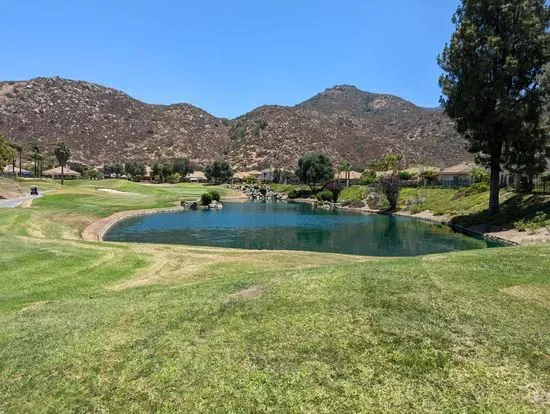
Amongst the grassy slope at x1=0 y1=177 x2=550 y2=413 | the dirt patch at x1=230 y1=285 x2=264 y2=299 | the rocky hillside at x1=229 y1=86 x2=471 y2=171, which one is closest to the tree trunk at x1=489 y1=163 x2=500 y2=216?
the grassy slope at x1=0 y1=177 x2=550 y2=413

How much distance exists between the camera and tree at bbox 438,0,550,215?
3938 cm

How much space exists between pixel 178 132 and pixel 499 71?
151507 millimetres

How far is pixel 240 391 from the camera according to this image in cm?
675

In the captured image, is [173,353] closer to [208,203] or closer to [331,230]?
[331,230]

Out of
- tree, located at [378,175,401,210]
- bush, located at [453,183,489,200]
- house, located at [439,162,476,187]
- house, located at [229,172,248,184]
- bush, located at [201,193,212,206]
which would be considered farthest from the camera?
house, located at [229,172,248,184]

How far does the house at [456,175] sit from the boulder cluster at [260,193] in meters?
36.9

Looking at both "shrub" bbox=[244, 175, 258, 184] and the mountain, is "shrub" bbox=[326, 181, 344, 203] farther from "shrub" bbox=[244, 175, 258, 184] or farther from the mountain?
the mountain

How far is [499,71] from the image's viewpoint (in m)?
40.6

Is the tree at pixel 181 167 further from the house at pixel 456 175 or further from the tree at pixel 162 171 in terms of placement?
the house at pixel 456 175

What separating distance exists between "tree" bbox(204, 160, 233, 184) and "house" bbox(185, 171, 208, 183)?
543 centimetres

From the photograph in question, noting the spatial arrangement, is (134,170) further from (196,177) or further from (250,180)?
(250,180)

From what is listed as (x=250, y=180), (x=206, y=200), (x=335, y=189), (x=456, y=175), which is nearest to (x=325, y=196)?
(x=335, y=189)

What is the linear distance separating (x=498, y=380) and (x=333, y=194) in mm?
88993

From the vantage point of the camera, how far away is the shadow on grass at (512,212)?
40.6 meters
